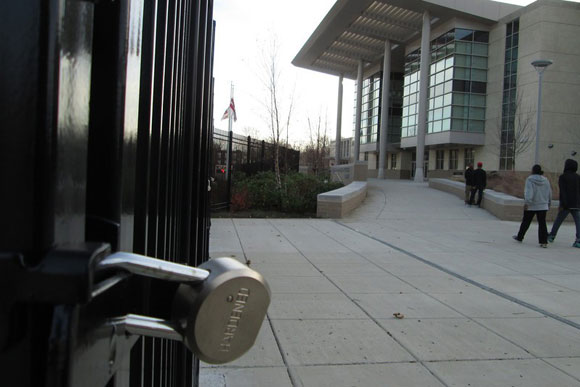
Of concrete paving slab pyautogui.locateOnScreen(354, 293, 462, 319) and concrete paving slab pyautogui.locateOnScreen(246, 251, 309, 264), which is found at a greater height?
concrete paving slab pyautogui.locateOnScreen(246, 251, 309, 264)

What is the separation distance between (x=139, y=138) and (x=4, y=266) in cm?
60

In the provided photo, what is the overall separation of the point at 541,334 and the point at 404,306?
1.38m

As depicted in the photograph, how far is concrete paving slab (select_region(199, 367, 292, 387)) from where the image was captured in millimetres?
3219

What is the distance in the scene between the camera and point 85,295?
1.90 ft

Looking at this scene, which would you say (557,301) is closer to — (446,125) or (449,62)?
(446,125)

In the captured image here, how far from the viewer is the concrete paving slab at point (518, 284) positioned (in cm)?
599

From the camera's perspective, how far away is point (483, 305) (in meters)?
5.23

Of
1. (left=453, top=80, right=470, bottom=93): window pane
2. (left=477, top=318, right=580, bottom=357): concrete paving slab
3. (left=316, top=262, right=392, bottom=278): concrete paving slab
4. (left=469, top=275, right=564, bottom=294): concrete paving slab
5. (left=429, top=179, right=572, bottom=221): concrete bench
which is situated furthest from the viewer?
(left=453, top=80, right=470, bottom=93): window pane

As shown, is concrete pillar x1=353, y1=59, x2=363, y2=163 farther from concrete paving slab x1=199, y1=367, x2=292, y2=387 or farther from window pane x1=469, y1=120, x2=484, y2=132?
concrete paving slab x1=199, y1=367, x2=292, y2=387

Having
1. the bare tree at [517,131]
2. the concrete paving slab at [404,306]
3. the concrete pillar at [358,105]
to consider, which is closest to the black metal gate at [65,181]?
the concrete paving slab at [404,306]

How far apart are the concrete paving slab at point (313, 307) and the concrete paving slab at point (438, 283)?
50.7 inches

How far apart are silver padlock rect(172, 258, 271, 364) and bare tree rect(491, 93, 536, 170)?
34.1 m

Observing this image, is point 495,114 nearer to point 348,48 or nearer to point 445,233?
point 348,48

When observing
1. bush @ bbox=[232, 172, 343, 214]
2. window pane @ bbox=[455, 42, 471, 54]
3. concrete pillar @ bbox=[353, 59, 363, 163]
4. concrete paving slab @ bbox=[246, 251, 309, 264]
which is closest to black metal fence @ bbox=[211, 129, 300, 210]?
bush @ bbox=[232, 172, 343, 214]
